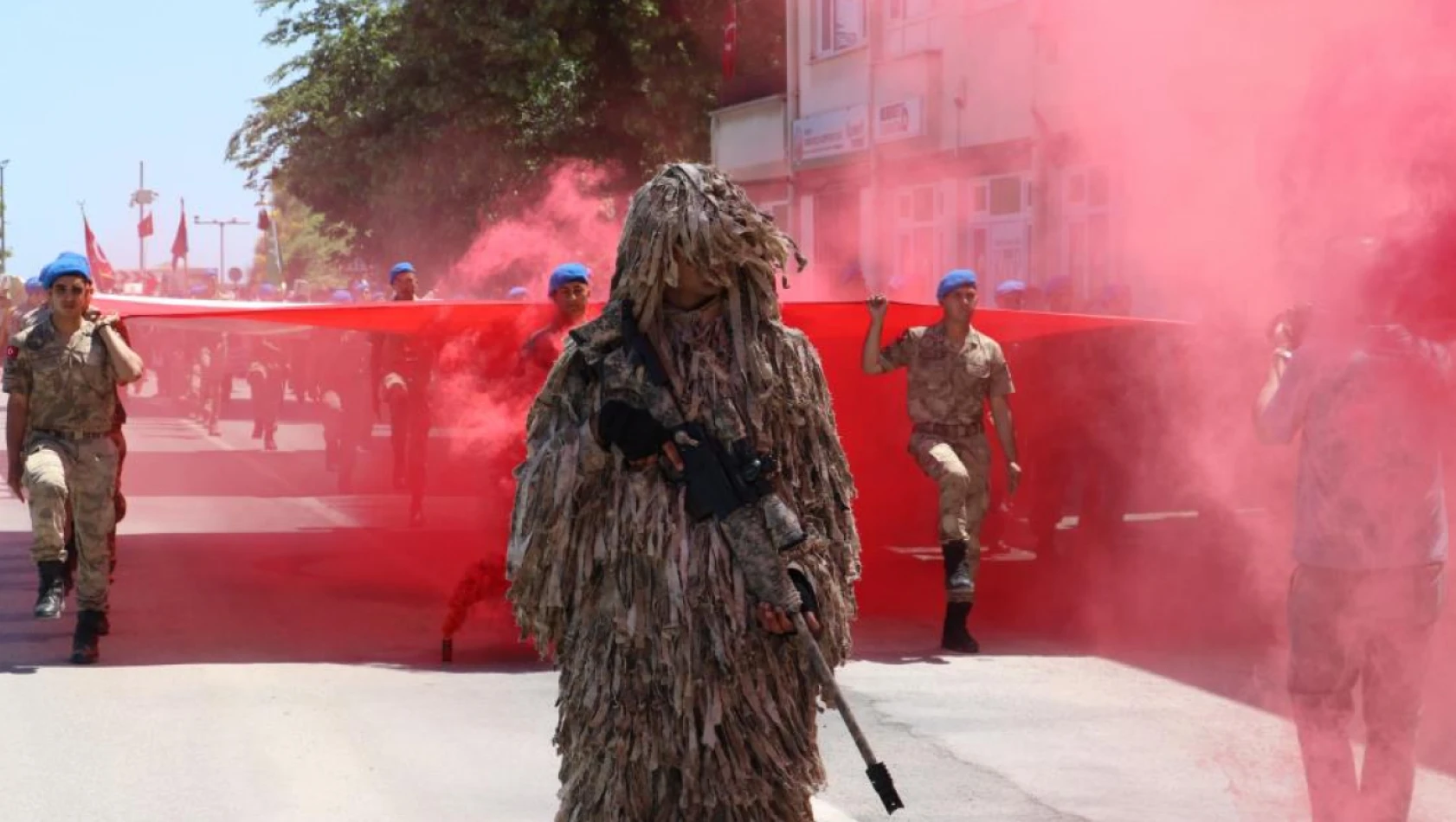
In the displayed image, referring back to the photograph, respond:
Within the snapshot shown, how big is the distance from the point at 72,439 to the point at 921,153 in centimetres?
1406

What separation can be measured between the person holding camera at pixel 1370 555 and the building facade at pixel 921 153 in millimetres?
6264

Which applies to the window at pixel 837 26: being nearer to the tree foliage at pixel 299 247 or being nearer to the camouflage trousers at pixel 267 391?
the camouflage trousers at pixel 267 391

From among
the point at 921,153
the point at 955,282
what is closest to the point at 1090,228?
the point at 955,282

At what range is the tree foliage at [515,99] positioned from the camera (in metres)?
29.9

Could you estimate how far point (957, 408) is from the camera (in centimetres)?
938

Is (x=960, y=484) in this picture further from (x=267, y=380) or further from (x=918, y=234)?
(x=267, y=380)

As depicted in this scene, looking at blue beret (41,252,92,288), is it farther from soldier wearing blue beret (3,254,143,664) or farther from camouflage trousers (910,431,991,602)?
camouflage trousers (910,431,991,602)

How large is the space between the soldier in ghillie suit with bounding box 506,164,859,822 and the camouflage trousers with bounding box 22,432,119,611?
5.18 m

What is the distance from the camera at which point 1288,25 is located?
6977mm

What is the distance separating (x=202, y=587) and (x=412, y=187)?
21.0 meters

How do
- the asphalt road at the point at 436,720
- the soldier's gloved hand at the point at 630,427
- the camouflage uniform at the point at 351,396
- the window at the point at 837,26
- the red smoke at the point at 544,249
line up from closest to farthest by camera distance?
1. the soldier's gloved hand at the point at 630,427
2. the asphalt road at the point at 436,720
3. the red smoke at the point at 544,249
4. the camouflage uniform at the point at 351,396
5. the window at the point at 837,26

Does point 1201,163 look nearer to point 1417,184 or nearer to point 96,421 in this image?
point 1417,184

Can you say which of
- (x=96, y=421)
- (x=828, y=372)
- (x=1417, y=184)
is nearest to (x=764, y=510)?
(x=1417, y=184)

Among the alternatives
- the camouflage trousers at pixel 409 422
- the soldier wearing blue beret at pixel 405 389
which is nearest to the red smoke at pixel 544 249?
the soldier wearing blue beret at pixel 405 389
